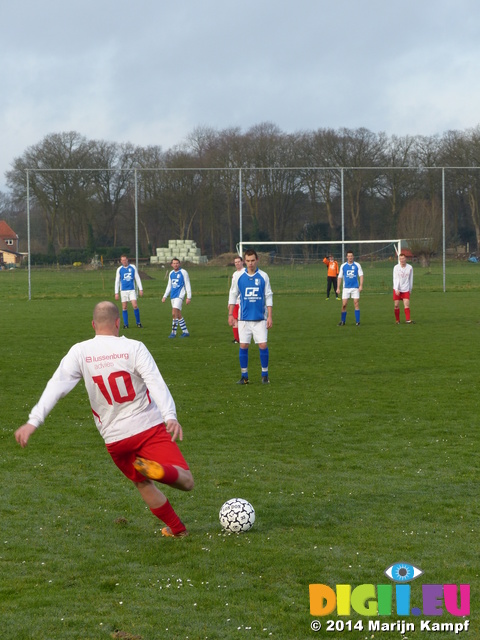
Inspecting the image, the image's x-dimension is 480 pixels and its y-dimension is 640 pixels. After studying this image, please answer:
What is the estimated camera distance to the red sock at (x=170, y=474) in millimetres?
5469

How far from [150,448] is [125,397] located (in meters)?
0.41

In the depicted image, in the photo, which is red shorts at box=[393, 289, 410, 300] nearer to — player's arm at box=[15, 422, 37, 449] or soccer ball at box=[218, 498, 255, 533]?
soccer ball at box=[218, 498, 255, 533]

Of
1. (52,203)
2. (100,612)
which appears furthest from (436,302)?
(100,612)

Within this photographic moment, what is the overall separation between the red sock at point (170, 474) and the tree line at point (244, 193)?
33599mm

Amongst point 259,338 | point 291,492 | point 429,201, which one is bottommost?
point 291,492

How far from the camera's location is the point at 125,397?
588 centimetres

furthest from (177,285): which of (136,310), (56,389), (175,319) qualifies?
(56,389)

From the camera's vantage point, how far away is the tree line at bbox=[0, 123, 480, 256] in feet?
141

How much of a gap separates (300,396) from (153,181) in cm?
3274

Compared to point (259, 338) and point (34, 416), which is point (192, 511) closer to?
point (34, 416)

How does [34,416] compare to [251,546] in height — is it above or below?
above

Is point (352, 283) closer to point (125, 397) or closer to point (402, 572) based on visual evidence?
point (125, 397)

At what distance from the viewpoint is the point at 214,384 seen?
13328mm

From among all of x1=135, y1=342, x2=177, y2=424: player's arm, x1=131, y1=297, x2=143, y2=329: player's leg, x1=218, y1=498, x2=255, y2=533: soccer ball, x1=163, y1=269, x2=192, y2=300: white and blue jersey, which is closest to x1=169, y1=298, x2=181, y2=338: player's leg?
x1=163, y1=269, x2=192, y2=300: white and blue jersey
